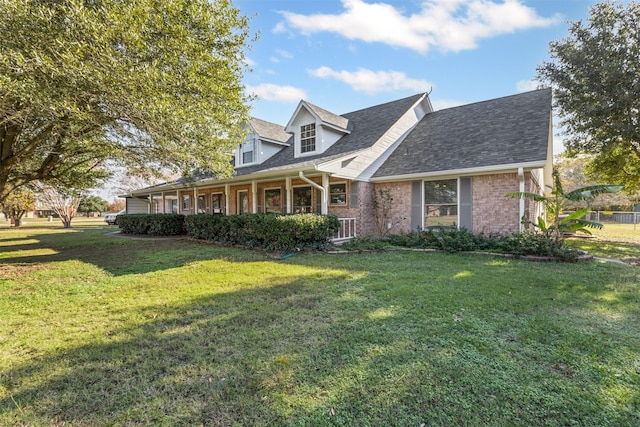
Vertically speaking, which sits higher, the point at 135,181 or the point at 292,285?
the point at 135,181

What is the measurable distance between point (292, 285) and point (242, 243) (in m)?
6.22

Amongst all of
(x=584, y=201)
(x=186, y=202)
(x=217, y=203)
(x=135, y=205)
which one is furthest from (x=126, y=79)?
(x=584, y=201)

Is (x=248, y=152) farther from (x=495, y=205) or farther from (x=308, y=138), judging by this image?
(x=495, y=205)

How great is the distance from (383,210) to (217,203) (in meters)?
11.4

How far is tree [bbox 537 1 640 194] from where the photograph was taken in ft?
37.1

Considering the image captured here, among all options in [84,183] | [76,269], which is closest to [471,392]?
[76,269]

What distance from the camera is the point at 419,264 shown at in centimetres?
771

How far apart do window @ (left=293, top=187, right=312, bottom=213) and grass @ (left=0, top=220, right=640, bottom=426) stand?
839cm

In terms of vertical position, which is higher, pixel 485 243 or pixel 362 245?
pixel 485 243

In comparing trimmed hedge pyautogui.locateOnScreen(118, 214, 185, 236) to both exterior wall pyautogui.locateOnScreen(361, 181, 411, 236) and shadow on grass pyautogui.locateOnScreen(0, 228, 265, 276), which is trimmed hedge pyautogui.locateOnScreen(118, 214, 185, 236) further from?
exterior wall pyautogui.locateOnScreen(361, 181, 411, 236)

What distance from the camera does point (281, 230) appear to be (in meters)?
10.0

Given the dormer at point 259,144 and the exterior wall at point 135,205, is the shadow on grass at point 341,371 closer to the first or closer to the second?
the dormer at point 259,144

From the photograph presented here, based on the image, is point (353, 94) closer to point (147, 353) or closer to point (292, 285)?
point (292, 285)

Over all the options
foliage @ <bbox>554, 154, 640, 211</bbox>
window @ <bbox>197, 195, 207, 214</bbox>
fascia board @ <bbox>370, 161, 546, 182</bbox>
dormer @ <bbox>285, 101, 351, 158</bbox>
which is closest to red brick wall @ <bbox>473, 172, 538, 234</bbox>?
fascia board @ <bbox>370, 161, 546, 182</bbox>
